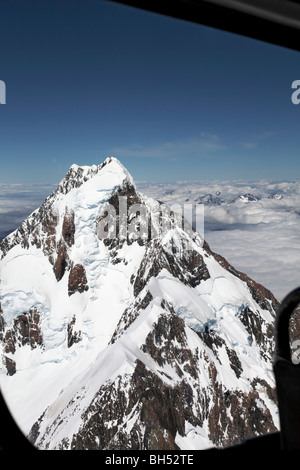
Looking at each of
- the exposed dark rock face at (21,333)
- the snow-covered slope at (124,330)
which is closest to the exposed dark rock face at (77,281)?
the snow-covered slope at (124,330)

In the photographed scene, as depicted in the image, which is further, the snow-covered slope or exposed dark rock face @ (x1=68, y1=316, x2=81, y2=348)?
exposed dark rock face @ (x1=68, y1=316, x2=81, y2=348)

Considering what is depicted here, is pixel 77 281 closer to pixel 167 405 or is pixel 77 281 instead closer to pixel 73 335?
pixel 73 335

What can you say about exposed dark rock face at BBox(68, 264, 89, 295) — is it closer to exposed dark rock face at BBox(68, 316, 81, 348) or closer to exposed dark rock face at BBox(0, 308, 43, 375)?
exposed dark rock face at BBox(68, 316, 81, 348)

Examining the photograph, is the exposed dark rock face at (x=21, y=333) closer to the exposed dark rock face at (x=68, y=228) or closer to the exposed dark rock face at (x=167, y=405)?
the exposed dark rock face at (x=68, y=228)

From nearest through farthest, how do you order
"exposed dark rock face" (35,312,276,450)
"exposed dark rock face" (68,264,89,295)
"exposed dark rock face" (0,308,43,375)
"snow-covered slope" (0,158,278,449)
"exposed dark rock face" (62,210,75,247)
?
"exposed dark rock face" (35,312,276,450) → "snow-covered slope" (0,158,278,449) → "exposed dark rock face" (0,308,43,375) → "exposed dark rock face" (68,264,89,295) → "exposed dark rock face" (62,210,75,247)

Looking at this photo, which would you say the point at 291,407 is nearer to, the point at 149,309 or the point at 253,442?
the point at 253,442

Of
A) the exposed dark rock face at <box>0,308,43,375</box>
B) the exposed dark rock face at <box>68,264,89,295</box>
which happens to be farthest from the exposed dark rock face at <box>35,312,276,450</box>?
the exposed dark rock face at <box>0,308,43,375</box>

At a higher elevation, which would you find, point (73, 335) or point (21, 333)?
point (73, 335)

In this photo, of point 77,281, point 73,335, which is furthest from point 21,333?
point 77,281
